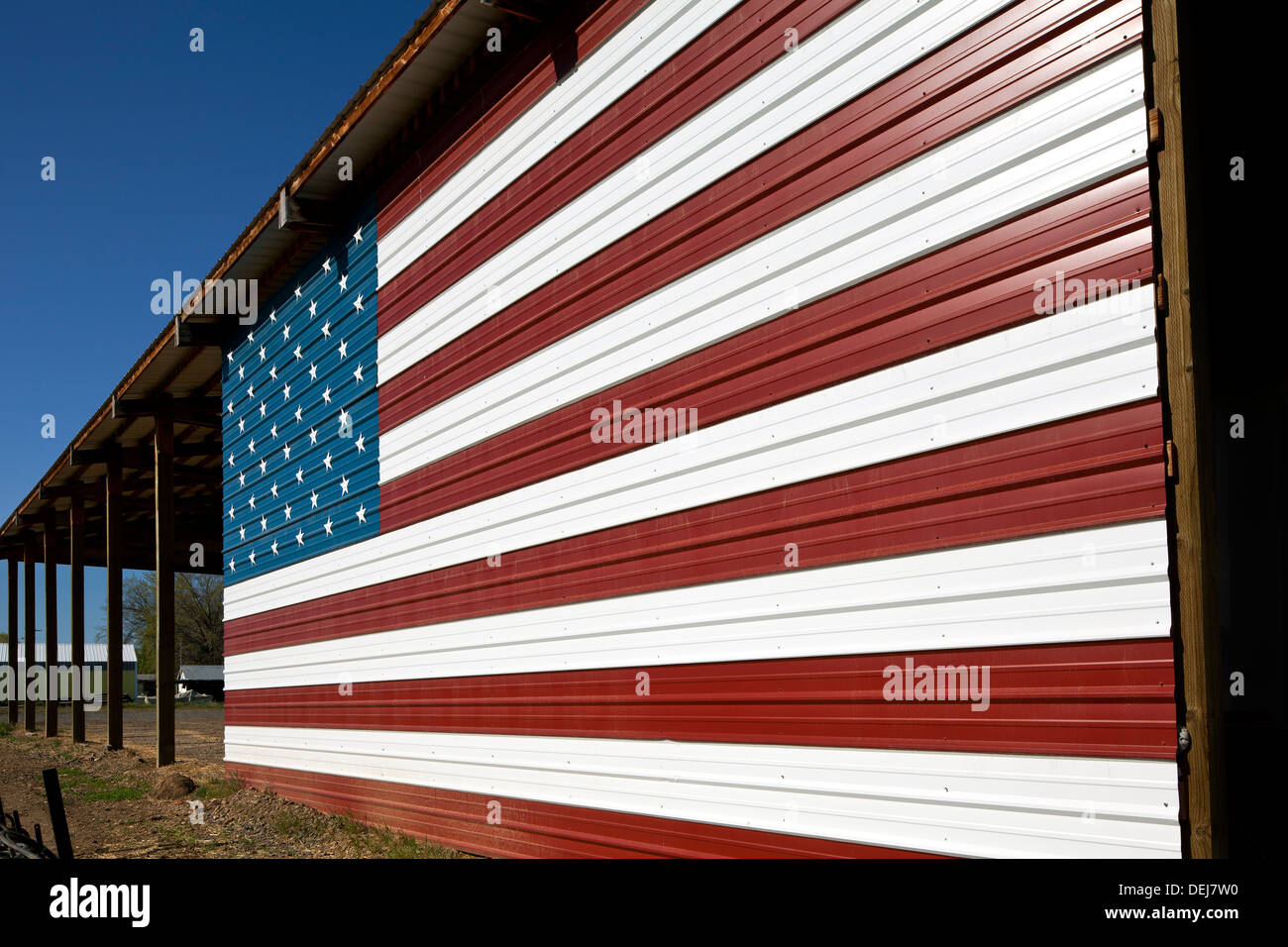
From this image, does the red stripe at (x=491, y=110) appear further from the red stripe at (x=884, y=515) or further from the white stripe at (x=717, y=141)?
the red stripe at (x=884, y=515)

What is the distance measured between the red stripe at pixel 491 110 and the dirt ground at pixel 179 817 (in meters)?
5.33

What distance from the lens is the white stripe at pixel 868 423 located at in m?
3.69

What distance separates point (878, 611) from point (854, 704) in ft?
1.46

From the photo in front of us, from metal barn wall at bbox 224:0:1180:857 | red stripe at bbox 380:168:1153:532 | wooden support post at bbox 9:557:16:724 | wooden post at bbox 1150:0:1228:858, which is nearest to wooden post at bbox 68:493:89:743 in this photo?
wooden support post at bbox 9:557:16:724

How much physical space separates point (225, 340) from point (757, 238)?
33.9 ft

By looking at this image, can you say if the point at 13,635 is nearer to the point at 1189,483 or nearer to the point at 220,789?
the point at 220,789

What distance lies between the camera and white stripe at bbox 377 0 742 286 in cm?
585

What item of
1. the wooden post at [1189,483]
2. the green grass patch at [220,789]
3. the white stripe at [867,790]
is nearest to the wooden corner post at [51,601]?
the green grass patch at [220,789]

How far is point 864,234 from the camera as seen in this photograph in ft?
15.1

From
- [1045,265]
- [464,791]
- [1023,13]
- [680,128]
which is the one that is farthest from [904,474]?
[464,791]

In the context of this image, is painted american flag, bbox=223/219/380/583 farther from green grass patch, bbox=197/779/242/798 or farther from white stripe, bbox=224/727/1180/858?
white stripe, bbox=224/727/1180/858

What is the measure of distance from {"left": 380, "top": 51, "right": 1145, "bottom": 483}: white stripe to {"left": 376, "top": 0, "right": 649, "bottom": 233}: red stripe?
6.07ft

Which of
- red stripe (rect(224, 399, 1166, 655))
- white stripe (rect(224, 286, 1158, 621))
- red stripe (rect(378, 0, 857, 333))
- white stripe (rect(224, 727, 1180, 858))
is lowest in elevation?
white stripe (rect(224, 727, 1180, 858))

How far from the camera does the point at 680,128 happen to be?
227 inches
